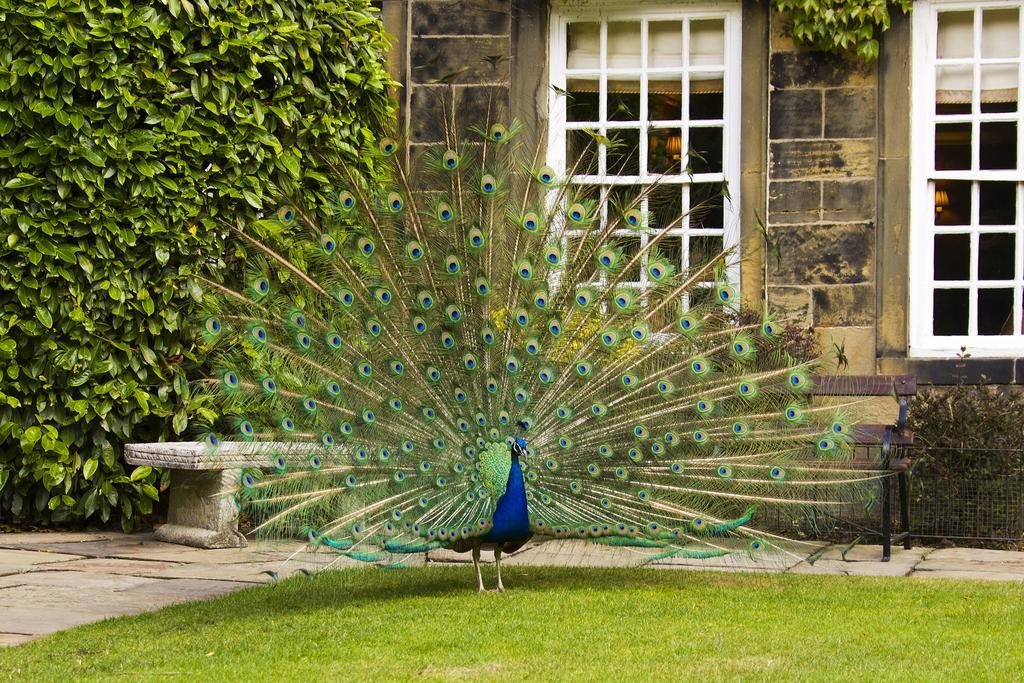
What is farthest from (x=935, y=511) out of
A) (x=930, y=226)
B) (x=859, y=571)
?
(x=930, y=226)

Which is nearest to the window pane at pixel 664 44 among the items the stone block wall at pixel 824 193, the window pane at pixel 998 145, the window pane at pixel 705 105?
the window pane at pixel 705 105

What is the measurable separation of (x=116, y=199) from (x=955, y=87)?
557 cm

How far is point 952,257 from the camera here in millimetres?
9289

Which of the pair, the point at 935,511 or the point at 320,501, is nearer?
the point at 320,501

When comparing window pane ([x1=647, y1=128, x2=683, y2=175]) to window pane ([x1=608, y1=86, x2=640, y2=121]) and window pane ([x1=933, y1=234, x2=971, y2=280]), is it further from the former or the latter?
window pane ([x1=933, y1=234, x2=971, y2=280])

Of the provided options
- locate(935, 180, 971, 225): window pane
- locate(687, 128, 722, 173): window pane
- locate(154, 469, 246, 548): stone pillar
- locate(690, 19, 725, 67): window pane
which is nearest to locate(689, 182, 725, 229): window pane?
locate(687, 128, 722, 173): window pane

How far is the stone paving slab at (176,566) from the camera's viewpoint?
19.8 ft

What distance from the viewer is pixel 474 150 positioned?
637 cm

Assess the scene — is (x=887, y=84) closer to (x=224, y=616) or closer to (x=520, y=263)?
(x=520, y=263)

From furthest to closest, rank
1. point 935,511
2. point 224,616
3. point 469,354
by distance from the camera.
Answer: point 935,511 < point 469,354 < point 224,616

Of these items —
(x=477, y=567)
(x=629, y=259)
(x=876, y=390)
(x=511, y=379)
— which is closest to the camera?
(x=511, y=379)

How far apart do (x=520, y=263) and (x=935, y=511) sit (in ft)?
11.0

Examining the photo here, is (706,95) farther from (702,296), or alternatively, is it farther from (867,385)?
(702,296)

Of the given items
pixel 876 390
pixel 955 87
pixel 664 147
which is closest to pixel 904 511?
pixel 876 390
